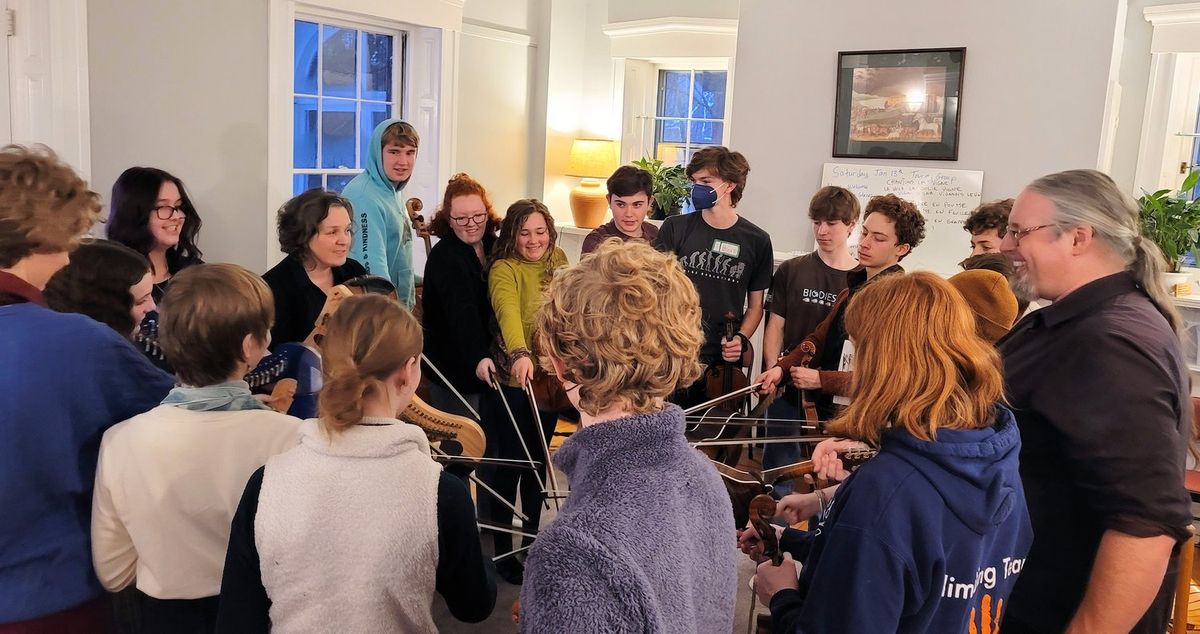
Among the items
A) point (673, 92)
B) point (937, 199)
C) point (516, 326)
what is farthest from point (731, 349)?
point (673, 92)

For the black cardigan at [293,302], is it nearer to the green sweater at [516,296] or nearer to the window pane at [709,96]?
the green sweater at [516,296]

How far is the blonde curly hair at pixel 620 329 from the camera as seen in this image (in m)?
1.08

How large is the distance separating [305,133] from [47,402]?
3855 millimetres

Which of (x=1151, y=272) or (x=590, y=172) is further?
(x=590, y=172)

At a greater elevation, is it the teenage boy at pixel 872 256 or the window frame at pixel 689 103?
the window frame at pixel 689 103

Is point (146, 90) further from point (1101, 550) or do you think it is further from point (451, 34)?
point (1101, 550)

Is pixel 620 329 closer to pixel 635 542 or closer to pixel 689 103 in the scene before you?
pixel 635 542

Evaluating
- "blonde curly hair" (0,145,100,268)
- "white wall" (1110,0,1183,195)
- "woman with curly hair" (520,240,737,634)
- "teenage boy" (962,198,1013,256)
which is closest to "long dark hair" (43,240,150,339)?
"blonde curly hair" (0,145,100,268)

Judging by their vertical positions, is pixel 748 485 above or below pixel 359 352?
below

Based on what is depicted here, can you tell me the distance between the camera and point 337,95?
5262 mm

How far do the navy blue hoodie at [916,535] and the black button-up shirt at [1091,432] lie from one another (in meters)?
0.28

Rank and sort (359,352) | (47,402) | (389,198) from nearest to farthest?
1. (359,352)
2. (47,402)
3. (389,198)

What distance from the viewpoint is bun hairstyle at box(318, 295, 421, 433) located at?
134cm

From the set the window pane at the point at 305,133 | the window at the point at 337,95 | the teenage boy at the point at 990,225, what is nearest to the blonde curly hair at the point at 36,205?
the teenage boy at the point at 990,225
